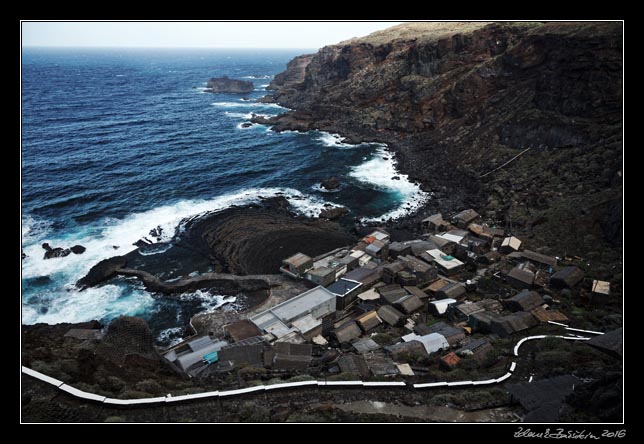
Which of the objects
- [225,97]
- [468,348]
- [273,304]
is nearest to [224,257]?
[273,304]

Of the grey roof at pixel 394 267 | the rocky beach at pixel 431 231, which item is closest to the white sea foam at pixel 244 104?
the rocky beach at pixel 431 231

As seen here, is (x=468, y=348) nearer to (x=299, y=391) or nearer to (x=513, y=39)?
(x=299, y=391)

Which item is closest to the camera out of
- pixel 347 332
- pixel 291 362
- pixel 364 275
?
pixel 291 362

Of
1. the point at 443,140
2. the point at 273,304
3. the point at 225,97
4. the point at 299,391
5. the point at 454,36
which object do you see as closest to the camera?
the point at 299,391

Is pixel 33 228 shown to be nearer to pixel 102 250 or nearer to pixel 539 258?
pixel 102 250

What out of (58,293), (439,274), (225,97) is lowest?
(58,293)

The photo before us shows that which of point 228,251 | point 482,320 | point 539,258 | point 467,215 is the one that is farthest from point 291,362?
point 467,215
